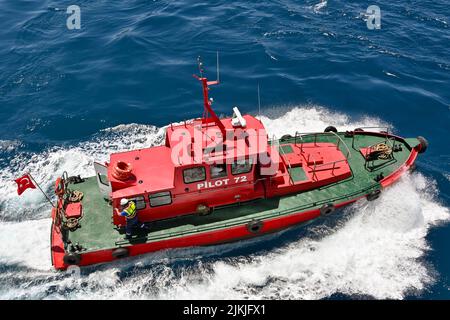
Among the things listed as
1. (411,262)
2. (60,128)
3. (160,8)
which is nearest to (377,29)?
(160,8)

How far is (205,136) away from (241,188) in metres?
2.21

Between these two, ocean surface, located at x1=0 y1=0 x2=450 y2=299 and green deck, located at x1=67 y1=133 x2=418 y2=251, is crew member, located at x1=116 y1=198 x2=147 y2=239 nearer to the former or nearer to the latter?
green deck, located at x1=67 y1=133 x2=418 y2=251

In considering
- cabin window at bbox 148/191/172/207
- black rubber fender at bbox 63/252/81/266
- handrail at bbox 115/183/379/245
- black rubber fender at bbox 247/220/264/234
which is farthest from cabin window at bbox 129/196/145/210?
black rubber fender at bbox 247/220/264/234

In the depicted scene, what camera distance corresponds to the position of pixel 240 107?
66.8 ft

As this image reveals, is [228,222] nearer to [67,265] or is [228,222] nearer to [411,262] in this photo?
[67,265]

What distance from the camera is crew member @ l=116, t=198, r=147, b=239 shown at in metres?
12.4

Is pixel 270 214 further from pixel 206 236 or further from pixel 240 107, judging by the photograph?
pixel 240 107

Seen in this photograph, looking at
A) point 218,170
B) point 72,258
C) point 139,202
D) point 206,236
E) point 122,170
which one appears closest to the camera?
point 72,258

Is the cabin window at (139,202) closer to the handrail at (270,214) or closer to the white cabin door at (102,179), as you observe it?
the handrail at (270,214)

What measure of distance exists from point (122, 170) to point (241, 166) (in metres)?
3.88

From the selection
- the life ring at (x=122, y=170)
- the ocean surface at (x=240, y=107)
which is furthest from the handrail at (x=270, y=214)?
the life ring at (x=122, y=170)

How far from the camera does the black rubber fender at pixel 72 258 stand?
41.1 ft

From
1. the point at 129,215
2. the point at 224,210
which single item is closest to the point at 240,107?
the point at 224,210
